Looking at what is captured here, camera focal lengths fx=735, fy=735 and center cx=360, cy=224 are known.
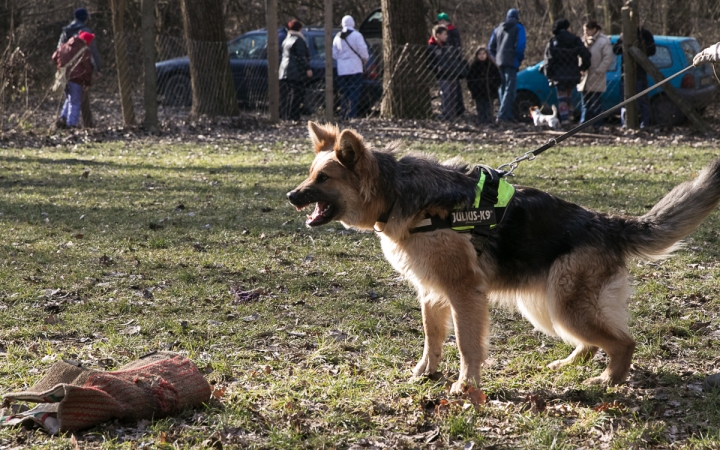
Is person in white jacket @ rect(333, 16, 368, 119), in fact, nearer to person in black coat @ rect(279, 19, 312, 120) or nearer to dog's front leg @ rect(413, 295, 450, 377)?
person in black coat @ rect(279, 19, 312, 120)

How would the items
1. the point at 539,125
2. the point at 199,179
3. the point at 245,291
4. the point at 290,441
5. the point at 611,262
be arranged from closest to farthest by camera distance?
the point at 290,441 < the point at 611,262 < the point at 245,291 < the point at 199,179 < the point at 539,125

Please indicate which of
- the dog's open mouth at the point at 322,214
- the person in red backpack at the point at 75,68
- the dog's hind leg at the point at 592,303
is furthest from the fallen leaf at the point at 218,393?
the person in red backpack at the point at 75,68

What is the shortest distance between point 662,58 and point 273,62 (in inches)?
336

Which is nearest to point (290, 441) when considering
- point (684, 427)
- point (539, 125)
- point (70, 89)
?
point (684, 427)

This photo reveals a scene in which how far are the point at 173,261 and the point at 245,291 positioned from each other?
3.98 ft

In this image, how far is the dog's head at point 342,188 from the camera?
15.2 feet

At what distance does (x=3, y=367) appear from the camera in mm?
4656

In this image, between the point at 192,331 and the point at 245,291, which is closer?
the point at 192,331

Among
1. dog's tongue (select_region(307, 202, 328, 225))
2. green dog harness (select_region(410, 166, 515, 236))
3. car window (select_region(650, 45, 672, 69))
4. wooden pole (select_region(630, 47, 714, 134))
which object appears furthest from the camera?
car window (select_region(650, 45, 672, 69))

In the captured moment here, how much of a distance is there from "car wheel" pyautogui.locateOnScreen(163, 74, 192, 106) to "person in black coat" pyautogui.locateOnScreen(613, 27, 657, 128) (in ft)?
36.7

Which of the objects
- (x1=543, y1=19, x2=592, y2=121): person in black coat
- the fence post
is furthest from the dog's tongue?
(x1=543, y1=19, x2=592, y2=121): person in black coat

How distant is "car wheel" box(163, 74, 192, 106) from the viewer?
20250mm

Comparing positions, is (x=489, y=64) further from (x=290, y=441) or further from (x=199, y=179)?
(x=290, y=441)

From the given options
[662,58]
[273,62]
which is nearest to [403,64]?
[273,62]
